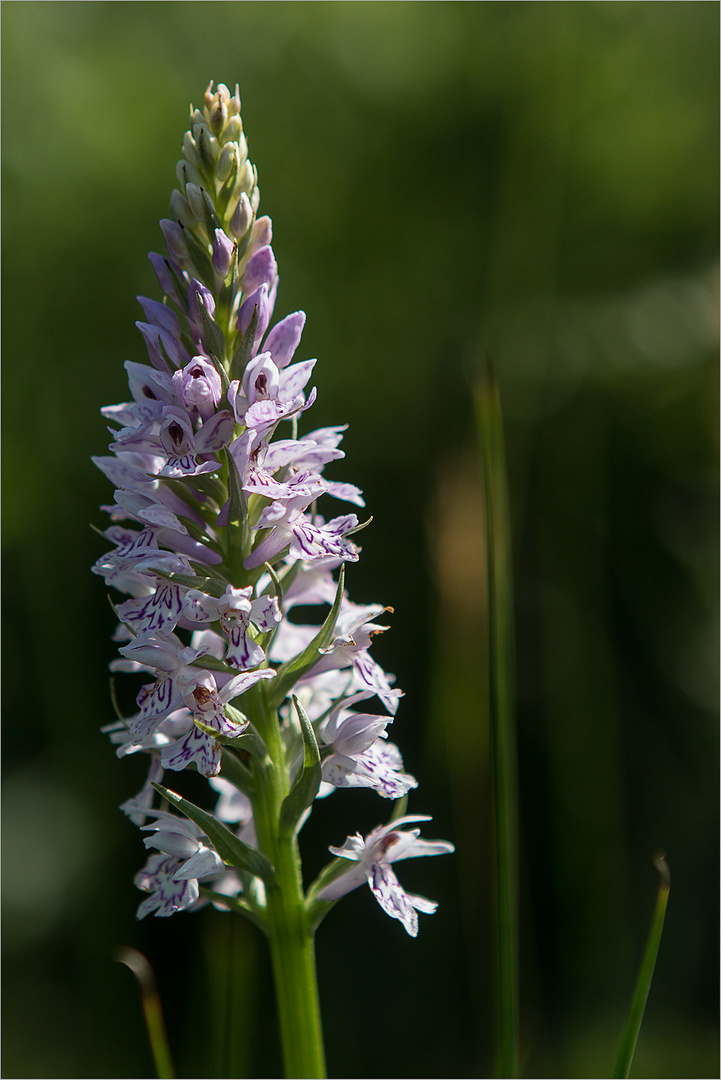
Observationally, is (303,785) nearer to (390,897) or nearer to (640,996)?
(390,897)

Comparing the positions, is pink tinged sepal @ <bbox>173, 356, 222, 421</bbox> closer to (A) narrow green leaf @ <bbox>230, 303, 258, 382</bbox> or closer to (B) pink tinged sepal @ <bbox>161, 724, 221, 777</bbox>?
(A) narrow green leaf @ <bbox>230, 303, 258, 382</bbox>

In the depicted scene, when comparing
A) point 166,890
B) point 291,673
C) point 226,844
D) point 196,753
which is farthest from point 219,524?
point 166,890

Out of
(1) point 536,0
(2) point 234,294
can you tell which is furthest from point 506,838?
(1) point 536,0

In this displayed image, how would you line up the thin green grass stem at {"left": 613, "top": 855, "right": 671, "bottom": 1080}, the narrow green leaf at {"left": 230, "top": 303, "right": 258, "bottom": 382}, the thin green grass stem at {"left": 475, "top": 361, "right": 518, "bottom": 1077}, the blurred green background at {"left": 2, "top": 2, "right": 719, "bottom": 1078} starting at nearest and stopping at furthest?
the thin green grass stem at {"left": 613, "top": 855, "right": 671, "bottom": 1080}
the thin green grass stem at {"left": 475, "top": 361, "right": 518, "bottom": 1077}
the narrow green leaf at {"left": 230, "top": 303, "right": 258, "bottom": 382}
the blurred green background at {"left": 2, "top": 2, "right": 719, "bottom": 1078}

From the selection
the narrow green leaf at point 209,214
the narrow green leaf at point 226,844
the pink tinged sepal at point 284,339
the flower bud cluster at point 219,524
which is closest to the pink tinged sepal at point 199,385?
the flower bud cluster at point 219,524

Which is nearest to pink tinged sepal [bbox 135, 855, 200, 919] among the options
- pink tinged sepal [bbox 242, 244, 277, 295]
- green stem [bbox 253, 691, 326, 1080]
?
green stem [bbox 253, 691, 326, 1080]

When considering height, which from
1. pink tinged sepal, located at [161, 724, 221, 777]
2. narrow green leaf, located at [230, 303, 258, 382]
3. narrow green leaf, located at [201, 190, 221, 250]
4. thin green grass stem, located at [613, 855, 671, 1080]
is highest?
narrow green leaf, located at [201, 190, 221, 250]

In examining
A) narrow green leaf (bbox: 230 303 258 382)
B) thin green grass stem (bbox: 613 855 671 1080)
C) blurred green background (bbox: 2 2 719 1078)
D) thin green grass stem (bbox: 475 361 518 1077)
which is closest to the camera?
thin green grass stem (bbox: 613 855 671 1080)

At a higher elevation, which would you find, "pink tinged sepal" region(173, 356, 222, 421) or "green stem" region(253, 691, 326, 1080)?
"pink tinged sepal" region(173, 356, 222, 421)
